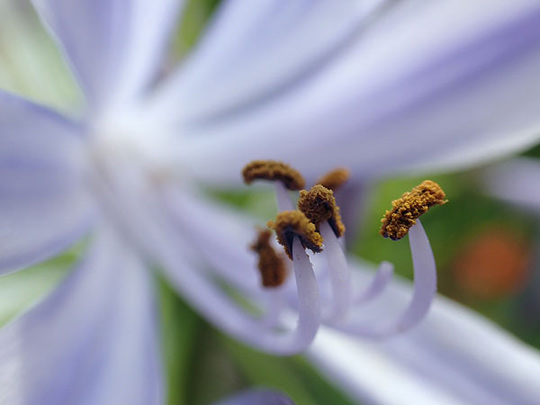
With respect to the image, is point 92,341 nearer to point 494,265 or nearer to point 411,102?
point 411,102

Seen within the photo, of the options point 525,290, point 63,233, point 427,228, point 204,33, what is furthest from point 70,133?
point 525,290

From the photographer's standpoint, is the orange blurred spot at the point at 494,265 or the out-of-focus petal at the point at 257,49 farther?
the orange blurred spot at the point at 494,265

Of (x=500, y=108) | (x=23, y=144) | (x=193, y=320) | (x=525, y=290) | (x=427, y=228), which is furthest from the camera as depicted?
(x=525, y=290)

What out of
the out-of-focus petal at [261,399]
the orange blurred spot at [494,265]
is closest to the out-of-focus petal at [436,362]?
the out-of-focus petal at [261,399]

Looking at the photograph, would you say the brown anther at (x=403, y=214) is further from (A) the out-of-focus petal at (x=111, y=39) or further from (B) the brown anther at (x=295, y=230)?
(A) the out-of-focus petal at (x=111, y=39)

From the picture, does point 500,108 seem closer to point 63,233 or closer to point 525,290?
point 63,233

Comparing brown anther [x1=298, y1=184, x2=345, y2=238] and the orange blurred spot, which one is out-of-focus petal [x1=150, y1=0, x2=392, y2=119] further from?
the orange blurred spot
